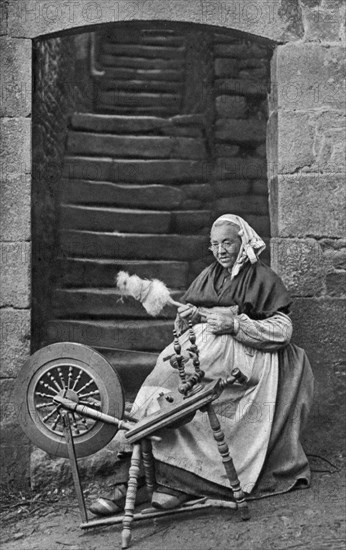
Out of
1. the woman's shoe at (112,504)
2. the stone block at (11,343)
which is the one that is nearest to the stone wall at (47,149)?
the stone block at (11,343)

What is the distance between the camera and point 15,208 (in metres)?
5.10

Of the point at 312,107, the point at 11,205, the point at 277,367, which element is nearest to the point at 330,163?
the point at 312,107

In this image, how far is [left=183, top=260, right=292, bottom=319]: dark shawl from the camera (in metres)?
4.71

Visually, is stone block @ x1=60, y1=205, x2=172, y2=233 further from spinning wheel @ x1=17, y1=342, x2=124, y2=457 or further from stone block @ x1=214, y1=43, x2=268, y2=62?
spinning wheel @ x1=17, y1=342, x2=124, y2=457

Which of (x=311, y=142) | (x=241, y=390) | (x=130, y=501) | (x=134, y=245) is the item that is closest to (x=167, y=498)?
(x=130, y=501)

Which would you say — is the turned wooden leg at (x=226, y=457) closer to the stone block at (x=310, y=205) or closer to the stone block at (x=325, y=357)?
the stone block at (x=325, y=357)

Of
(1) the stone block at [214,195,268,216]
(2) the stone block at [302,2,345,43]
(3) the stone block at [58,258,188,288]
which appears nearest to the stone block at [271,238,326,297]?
(2) the stone block at [302,2,345,43]

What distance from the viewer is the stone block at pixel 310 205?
5.26 metres

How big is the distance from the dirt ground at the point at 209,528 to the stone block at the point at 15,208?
1.68 m

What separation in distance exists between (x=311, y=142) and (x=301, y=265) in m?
0.83

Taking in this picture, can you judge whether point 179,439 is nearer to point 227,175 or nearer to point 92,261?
point 92,261

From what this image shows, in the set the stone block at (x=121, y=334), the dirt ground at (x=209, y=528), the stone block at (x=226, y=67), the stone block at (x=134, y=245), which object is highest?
A: the stone block at (x=226, y=67)

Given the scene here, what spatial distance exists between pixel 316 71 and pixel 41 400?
295 centimetres

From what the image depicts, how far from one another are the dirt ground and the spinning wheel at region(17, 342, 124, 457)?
1.53ft
